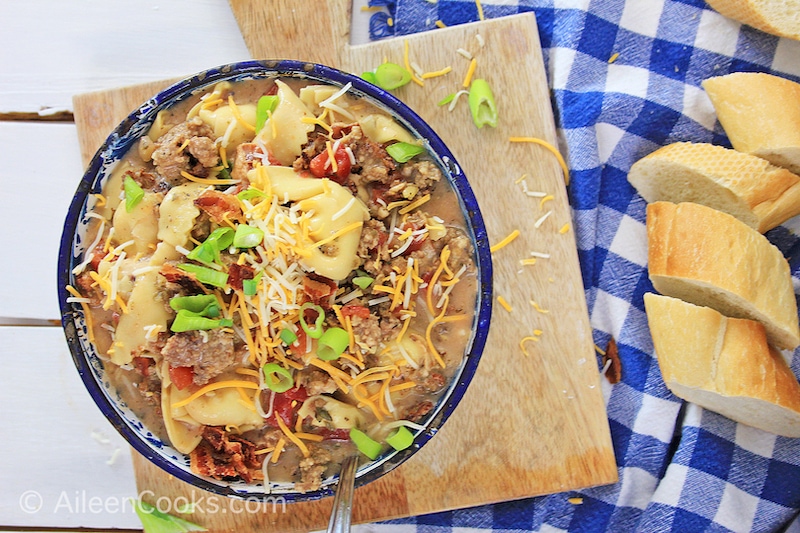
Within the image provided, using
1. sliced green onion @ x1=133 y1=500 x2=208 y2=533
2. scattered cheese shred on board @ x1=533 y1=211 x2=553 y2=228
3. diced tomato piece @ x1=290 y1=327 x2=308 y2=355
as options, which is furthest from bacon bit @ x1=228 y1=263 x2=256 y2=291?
sliced green onion @ x1=133 y1=500 x2=208 y2=533

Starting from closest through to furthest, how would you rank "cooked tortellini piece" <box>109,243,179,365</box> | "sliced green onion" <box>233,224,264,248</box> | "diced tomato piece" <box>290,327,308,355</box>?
1. "sliced green onion" <box>233,224,264,248</box>
2. "diced tomato piece" <box>290,327,308,355</box>
3. "cooked tortellini piece" <box>109,243,179,365</box>

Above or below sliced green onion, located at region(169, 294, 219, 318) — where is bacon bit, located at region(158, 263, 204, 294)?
above

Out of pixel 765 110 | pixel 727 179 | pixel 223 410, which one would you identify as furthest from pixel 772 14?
pixel 223 410

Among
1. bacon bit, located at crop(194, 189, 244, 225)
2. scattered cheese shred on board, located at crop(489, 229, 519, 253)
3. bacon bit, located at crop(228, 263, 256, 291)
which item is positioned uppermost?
bacon bit, located at crop(194, 189, 244, 225)

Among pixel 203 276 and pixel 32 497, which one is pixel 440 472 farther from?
pixel 32 497

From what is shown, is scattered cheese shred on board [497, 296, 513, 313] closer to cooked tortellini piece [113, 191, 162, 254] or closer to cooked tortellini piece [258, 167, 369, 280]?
cooked tortellini piece [258, 167, 369, 280]

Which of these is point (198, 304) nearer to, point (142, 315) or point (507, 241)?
point (142, 315)

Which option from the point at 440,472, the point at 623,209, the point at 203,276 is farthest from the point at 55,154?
the point at 623,209

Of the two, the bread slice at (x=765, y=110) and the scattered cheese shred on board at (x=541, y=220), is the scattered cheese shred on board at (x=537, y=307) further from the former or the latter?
the bread slice at (x=765, y=110)
